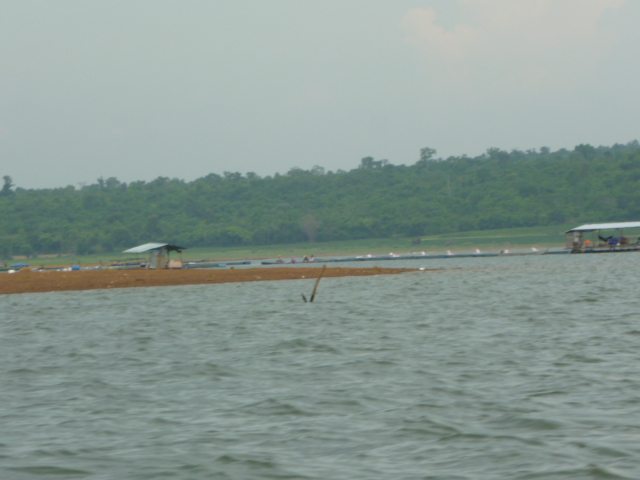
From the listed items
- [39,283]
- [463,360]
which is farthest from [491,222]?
[463,360]

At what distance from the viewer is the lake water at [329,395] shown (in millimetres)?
11312

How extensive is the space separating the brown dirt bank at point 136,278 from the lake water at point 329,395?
→ 865 inches

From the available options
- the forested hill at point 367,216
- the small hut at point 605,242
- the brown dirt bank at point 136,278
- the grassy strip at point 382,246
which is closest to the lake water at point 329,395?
the brown dirt bank at point 136,278

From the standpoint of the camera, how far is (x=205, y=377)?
59.8ft

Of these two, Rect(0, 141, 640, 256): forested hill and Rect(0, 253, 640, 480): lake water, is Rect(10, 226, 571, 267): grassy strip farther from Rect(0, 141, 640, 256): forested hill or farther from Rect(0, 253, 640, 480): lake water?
Rect(0, 253, 640, 480): lake water

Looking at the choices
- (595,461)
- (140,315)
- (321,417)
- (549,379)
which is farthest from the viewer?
(140,315)

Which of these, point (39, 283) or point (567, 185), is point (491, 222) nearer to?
point (567, 185)

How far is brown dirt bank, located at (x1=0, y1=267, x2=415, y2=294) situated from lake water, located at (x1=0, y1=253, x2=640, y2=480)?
72.1ft

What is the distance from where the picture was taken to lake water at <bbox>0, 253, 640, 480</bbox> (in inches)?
445

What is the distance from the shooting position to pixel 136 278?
59.6 metres

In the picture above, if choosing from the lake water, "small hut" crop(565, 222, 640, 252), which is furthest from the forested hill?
the lake water

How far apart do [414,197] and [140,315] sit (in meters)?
163

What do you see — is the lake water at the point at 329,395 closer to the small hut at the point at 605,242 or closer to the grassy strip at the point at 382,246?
the small hut at the point at 605,242

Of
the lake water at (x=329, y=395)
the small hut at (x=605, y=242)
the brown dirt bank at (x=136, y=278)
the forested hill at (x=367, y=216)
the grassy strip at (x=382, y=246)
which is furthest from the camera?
the forested hill at (x=367, y=216)
